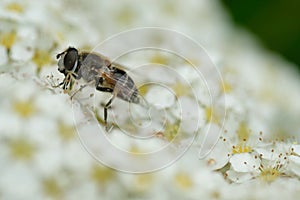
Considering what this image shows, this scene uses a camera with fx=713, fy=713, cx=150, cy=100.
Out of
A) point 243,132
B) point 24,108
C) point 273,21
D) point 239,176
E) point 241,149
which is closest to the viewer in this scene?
point 239,176

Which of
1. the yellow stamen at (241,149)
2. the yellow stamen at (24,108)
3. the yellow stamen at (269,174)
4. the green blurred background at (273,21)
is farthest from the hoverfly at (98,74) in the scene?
the green blurred background at (273,21)

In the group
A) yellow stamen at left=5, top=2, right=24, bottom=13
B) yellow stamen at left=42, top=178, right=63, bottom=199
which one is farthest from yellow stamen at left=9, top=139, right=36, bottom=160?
A: yellow stamen at left=5, top=2, right=24, bottom=13

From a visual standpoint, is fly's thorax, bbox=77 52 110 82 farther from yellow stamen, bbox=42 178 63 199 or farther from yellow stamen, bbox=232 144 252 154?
yellow stamen, bbox=232 144 252 154

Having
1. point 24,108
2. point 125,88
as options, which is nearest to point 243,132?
point 125,88

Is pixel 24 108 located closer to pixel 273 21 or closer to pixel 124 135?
pixel 124 135

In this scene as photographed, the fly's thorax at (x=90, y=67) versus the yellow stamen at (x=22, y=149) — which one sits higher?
the fly's thorax at (x=90, y=67)

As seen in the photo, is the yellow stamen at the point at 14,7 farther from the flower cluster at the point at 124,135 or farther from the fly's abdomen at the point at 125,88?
the fly's abdomen at the point at 125,88
